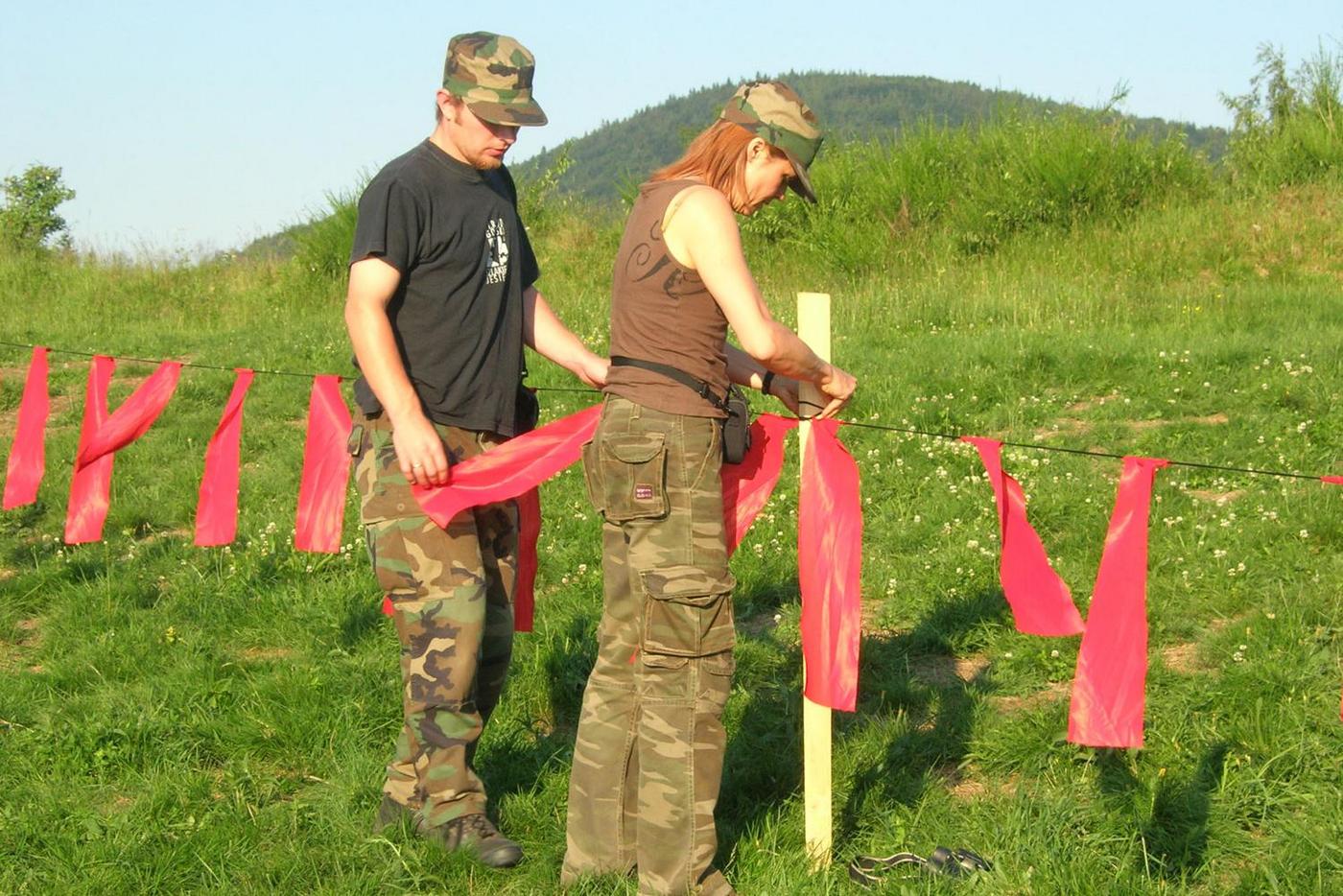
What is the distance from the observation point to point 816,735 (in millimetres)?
4004

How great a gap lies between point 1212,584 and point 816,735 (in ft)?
8.91

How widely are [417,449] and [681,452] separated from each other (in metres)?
0.77

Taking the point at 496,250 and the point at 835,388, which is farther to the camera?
the point at 496,250

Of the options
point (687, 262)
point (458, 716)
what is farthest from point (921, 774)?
point (687, 262)

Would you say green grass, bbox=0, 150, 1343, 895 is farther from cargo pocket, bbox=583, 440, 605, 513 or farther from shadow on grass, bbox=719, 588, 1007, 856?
cargo pocket, bbox=583, 440, 605, 513

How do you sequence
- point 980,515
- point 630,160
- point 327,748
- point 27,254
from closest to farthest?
point 327,748
point 980,515
point 27,254
point 630,160

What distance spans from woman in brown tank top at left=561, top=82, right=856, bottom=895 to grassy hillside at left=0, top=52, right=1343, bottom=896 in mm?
376

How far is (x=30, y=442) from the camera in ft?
23.1

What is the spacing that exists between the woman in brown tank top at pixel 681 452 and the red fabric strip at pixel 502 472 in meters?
0.31

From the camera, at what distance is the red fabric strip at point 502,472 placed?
4.13 meters

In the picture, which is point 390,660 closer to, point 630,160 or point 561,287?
point 561,287

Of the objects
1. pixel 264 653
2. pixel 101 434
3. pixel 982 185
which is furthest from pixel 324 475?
pixel 982 185

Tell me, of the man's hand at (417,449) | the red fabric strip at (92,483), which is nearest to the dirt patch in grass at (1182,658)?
the man's hand at (417,449)

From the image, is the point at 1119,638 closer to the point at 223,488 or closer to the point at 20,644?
the point at 223,488
